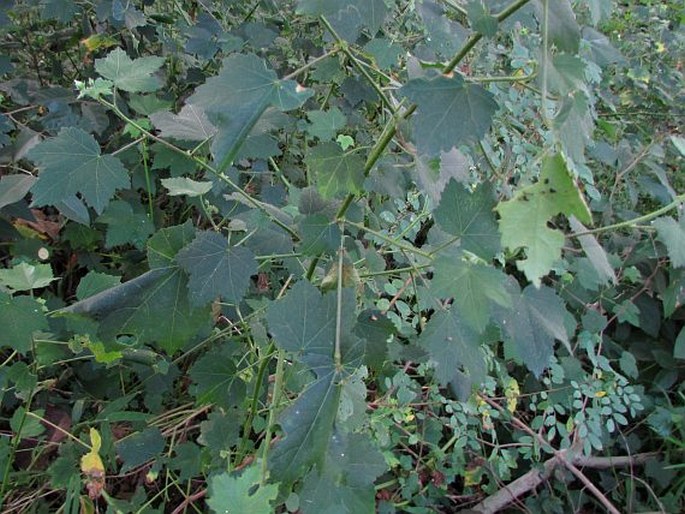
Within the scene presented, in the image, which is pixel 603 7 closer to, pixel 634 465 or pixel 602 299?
pixel 602 299

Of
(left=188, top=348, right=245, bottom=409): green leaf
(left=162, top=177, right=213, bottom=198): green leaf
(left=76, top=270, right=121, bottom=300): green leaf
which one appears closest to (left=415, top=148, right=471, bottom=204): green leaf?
(left=162, top=177, right=213, bottom=198): green leaf

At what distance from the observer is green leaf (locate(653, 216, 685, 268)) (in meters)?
0.91

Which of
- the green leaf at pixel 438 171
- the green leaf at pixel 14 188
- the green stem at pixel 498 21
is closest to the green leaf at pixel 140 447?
the green leaf at pixel 14 188

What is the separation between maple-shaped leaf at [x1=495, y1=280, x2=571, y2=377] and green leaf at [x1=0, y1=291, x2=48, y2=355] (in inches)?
31.7

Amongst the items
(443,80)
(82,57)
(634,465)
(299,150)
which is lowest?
(634,465)

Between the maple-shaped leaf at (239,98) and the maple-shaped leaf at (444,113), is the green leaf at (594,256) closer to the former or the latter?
the maple-shaped leaf at (444,113)

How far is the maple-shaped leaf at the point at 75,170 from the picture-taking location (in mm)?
994

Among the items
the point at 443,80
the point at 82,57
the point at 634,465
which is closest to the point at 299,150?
the point at 82,57

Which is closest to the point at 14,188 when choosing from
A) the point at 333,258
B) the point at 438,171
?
the point at 333,258

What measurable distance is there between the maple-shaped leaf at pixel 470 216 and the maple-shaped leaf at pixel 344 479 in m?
0.29

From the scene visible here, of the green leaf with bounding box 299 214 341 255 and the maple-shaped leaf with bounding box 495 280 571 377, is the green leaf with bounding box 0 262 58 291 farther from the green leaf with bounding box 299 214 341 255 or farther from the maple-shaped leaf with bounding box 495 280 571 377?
the maple-shaped leaf with bounding box 495 280 571 377

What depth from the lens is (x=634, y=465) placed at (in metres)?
2.14

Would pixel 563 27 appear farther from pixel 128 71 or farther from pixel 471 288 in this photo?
pixel 128 71

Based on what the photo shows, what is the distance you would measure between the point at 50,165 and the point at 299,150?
3.57ft
